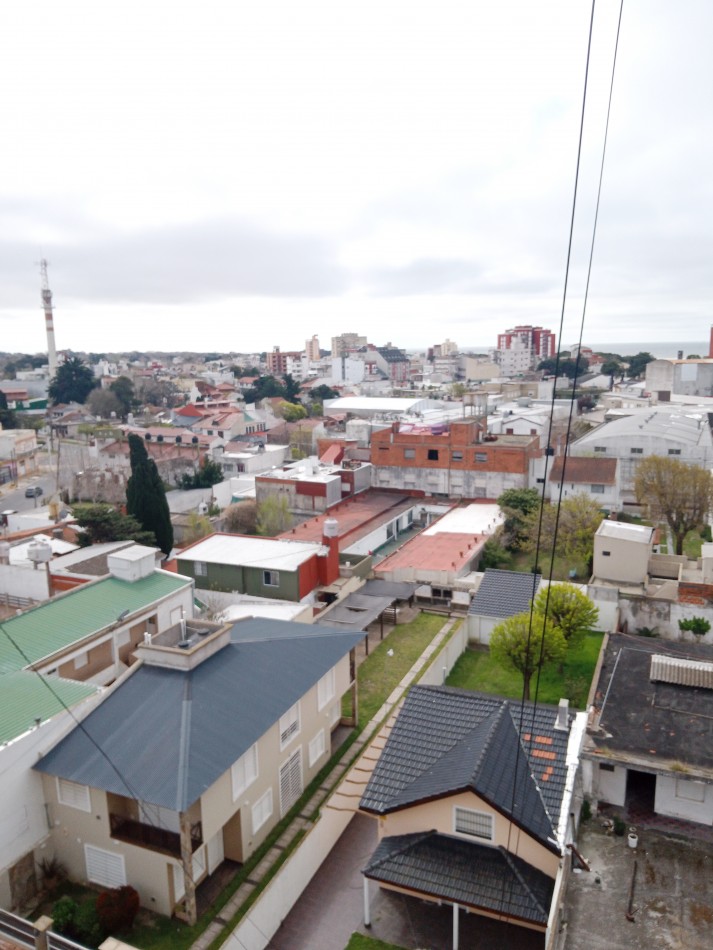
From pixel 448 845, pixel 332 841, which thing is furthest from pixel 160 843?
pixel 448 845

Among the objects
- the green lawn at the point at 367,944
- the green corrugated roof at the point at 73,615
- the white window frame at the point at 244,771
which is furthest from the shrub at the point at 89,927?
the green corrugated roof at the point at 73,615

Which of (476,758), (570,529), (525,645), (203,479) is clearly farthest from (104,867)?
(203,479)

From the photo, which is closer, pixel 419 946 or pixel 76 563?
pixel 419 946

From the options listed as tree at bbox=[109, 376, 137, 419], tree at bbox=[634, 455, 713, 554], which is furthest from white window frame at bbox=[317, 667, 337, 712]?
tree at bbox=[109, 376, 137, 419]

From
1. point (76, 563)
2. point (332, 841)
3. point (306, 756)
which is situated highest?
point (76, 563)

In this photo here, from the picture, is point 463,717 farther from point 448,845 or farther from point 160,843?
point 160,843

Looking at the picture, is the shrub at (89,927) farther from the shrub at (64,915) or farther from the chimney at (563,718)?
the chimney at (563,718)
